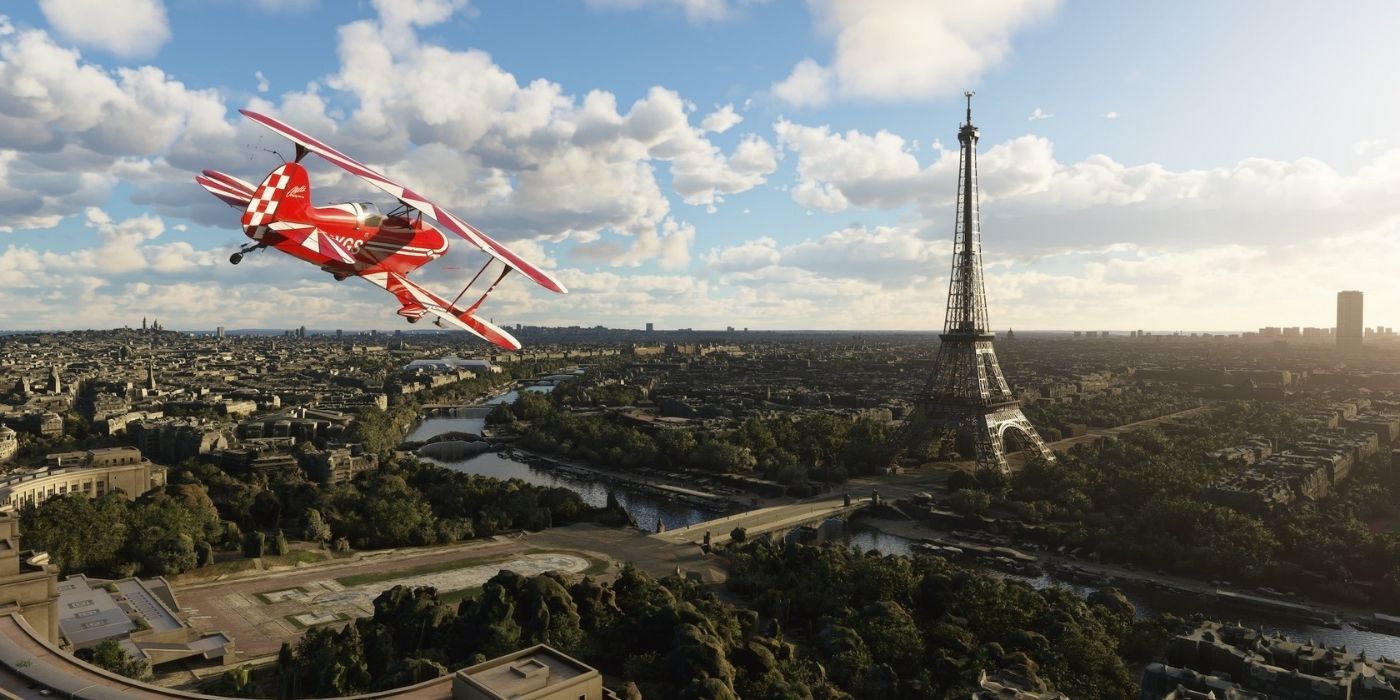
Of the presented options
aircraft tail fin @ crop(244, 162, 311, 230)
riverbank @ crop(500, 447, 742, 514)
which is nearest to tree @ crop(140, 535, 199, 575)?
aircraft tail fin @ crop(244, 162, 311, 230)

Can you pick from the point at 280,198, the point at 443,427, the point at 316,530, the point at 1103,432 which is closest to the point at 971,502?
the point at 316,530

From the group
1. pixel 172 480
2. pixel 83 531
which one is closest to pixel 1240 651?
pixel 83 531

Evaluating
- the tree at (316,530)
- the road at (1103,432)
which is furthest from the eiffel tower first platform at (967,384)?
the tree at (316,530)

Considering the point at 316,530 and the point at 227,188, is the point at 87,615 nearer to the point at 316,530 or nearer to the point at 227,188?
the point at 316,530

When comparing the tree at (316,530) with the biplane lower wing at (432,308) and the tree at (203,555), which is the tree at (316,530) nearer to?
the tree at (203,555)

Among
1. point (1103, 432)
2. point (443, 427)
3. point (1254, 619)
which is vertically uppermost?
point (1103, 432)
